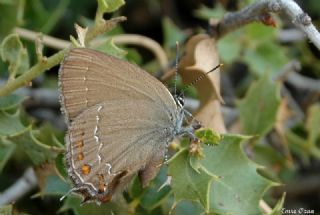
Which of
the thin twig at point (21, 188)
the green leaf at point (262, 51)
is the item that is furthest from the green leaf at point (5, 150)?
the green leaf at point (262, 51)

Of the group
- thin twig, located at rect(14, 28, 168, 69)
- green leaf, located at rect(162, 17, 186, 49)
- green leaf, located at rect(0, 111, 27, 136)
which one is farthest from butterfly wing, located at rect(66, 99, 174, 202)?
green leaf, located at rect(162, 17, 186, 49)

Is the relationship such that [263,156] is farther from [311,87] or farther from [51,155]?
[51,155]

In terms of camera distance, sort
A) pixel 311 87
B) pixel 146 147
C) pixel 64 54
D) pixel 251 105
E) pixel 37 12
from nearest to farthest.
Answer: pixel 64 54 → pixel 146 147 → pixel 251 105 → pixel 37 12 → pixel 311 87

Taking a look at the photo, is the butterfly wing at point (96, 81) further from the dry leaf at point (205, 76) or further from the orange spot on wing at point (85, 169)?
the dry leaf at point (205, 76)

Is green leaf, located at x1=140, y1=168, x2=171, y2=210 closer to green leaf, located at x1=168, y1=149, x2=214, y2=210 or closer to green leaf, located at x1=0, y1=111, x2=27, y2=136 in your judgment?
green leaf, located at x1=168, y1=149, x2=214, y2=210

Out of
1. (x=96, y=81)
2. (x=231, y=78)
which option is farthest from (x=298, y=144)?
(x=96, y=81)

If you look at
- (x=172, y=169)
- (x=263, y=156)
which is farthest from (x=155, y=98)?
(x=263, y=156)
